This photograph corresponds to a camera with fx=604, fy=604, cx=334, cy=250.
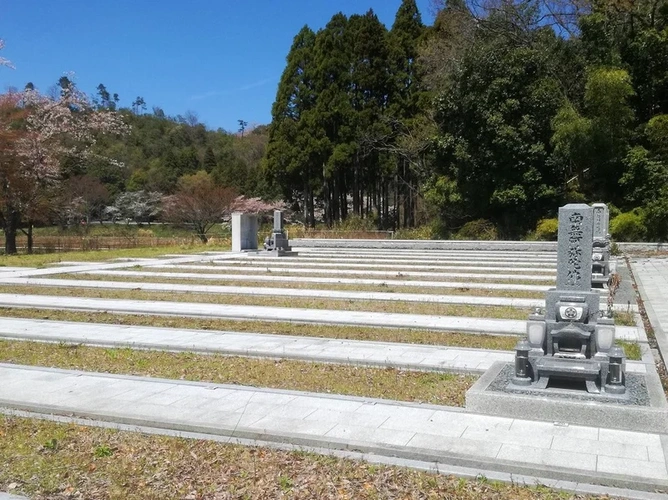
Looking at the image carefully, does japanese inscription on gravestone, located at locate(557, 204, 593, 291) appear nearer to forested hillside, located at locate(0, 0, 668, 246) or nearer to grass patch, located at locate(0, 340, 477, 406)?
grass patch, located at locate(0, 340, 477, 406)

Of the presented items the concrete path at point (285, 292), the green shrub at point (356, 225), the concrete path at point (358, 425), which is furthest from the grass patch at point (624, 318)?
the green shrub at point (356, 225)

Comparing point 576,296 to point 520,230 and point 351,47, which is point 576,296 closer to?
point 520,230

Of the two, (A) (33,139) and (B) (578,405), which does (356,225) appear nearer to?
(A) (33,139)

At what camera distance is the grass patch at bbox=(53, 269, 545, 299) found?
1119 centimetres

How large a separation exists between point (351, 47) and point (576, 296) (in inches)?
1164

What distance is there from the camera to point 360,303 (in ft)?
33.3

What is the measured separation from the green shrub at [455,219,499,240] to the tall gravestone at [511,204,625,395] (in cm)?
2042

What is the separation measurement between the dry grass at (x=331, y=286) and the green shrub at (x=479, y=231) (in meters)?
13.6

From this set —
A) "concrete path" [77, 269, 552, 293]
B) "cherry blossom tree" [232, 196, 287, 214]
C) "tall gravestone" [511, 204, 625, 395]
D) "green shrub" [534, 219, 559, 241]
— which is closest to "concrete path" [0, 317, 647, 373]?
"tall gravestone" [511, 204, 625, 395]

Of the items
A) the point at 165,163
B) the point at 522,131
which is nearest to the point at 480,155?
the point at 522,131

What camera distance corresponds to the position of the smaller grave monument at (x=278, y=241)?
20359 mm

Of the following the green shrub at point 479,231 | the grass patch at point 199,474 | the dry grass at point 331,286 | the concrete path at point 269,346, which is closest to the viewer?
the grass patch at point 199,474

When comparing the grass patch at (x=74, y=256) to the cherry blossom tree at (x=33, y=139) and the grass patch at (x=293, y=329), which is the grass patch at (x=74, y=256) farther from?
the grass patch at (x=293, y=329)

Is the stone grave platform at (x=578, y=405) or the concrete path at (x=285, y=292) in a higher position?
the stone grave platform at (x=578, y=405)
